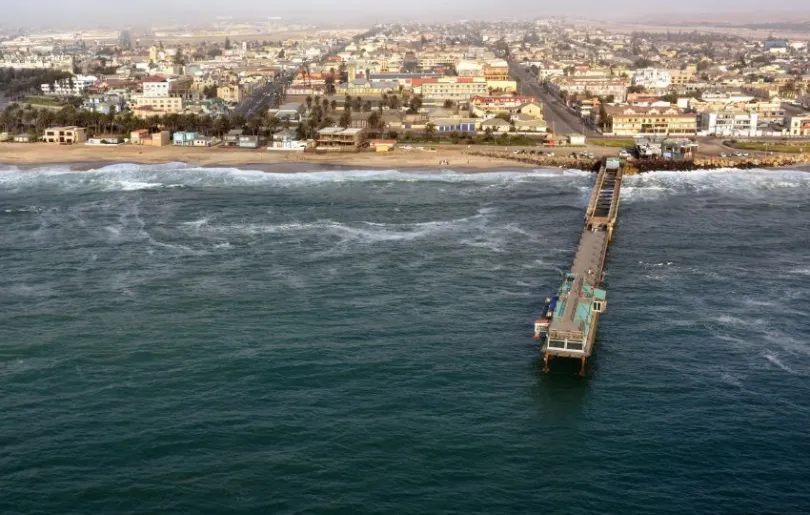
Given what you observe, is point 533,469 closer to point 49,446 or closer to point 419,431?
point 419,431

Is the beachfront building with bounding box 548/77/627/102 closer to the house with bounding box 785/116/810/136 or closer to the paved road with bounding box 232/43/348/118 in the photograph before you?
the house with bounding box 785/116/810/136

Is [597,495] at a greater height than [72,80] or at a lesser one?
lesser

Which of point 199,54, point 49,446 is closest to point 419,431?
point 49,446

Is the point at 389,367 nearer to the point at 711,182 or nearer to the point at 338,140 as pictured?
the point at 711,182

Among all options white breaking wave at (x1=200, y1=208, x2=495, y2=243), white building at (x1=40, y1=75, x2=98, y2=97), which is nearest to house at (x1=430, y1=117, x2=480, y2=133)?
white breaking wave at (x1=200, y1=208, x2=495, y2=243)

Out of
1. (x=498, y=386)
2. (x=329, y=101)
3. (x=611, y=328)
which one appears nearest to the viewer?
(x=498, y=386)

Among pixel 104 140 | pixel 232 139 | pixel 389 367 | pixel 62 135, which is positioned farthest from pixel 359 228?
pixel 62 135
